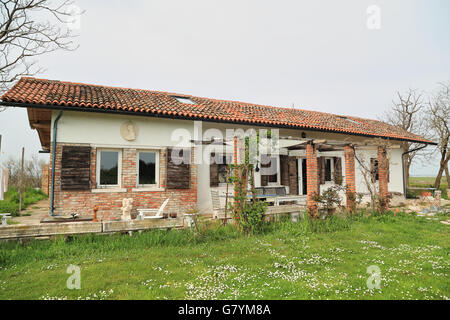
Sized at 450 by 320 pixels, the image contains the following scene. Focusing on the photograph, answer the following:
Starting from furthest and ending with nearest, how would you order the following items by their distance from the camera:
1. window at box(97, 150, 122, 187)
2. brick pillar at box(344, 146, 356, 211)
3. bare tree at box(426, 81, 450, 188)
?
1. bare tree at box(426, 81, 450, 188)
2. window at box(97, 150, 122, 187)
3. brick pillar at box(344, 146, 356, 211)

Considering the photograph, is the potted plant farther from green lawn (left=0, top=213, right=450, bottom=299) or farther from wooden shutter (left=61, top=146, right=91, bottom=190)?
wooden shutter (left=61, top=146, right=91, bottom=190)

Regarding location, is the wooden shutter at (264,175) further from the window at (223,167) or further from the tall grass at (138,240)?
the tall grass at (138,240)

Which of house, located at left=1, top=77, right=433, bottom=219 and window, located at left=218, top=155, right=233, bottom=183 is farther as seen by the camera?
window, located at left=218, top=155, right=233, bottom=183

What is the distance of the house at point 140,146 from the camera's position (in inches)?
312

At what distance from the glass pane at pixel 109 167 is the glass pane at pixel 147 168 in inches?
30.9

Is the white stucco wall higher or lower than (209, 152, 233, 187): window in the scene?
higher

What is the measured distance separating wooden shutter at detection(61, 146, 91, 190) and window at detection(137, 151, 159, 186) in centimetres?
160

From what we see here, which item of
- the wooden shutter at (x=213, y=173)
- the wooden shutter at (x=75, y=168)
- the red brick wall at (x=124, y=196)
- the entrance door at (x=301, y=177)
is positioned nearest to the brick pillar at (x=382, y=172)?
the entrance door at (x=301, y=177)

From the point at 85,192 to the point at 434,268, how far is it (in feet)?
28.5

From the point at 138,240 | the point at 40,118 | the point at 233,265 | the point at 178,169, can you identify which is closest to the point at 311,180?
the point at 178,169

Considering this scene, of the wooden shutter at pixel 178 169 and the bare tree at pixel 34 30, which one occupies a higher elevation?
the bare tree at pixel 34 30

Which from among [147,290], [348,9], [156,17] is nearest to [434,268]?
[147,290]

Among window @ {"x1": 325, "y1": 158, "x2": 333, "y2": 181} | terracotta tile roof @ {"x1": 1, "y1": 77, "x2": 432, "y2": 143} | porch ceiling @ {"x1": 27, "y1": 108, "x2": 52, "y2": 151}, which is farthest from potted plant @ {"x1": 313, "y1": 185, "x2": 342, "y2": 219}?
porch ceiling @ {"x1": 27, "y1": 108, "x2": 52, "y2": 151}

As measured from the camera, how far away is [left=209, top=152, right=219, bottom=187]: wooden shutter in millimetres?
10039
